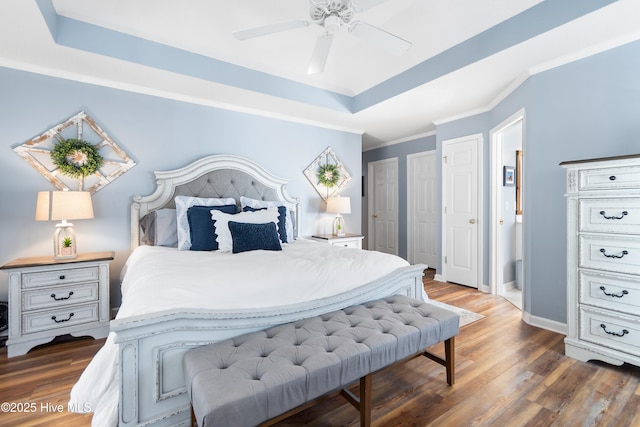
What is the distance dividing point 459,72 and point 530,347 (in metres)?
2.51

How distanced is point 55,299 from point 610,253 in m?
4.22

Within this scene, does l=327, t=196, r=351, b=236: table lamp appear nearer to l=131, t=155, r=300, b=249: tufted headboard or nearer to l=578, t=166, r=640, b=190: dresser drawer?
l=131, t=155, r=300, b=249: tufted headboard

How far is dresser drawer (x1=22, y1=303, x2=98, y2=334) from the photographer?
2.30m

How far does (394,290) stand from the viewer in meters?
2.20

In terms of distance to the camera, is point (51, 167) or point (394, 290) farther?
point (51, 167)

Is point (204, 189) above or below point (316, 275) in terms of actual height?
above

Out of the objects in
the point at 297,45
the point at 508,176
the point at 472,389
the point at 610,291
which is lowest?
the point at 472,389

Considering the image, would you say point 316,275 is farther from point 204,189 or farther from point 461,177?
point 461,177

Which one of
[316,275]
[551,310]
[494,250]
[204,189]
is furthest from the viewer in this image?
[494,250]

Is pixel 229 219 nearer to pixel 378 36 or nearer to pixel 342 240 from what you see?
pixel 342 240

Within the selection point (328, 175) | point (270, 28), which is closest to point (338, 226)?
point (328, 175)

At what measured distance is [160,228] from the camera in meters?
2.88

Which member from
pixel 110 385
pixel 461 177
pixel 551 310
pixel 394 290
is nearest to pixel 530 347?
pixel 551 310

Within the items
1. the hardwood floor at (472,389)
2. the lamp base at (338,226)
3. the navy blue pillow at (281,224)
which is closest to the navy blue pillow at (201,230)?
the navy blue pillow at (281,224)
